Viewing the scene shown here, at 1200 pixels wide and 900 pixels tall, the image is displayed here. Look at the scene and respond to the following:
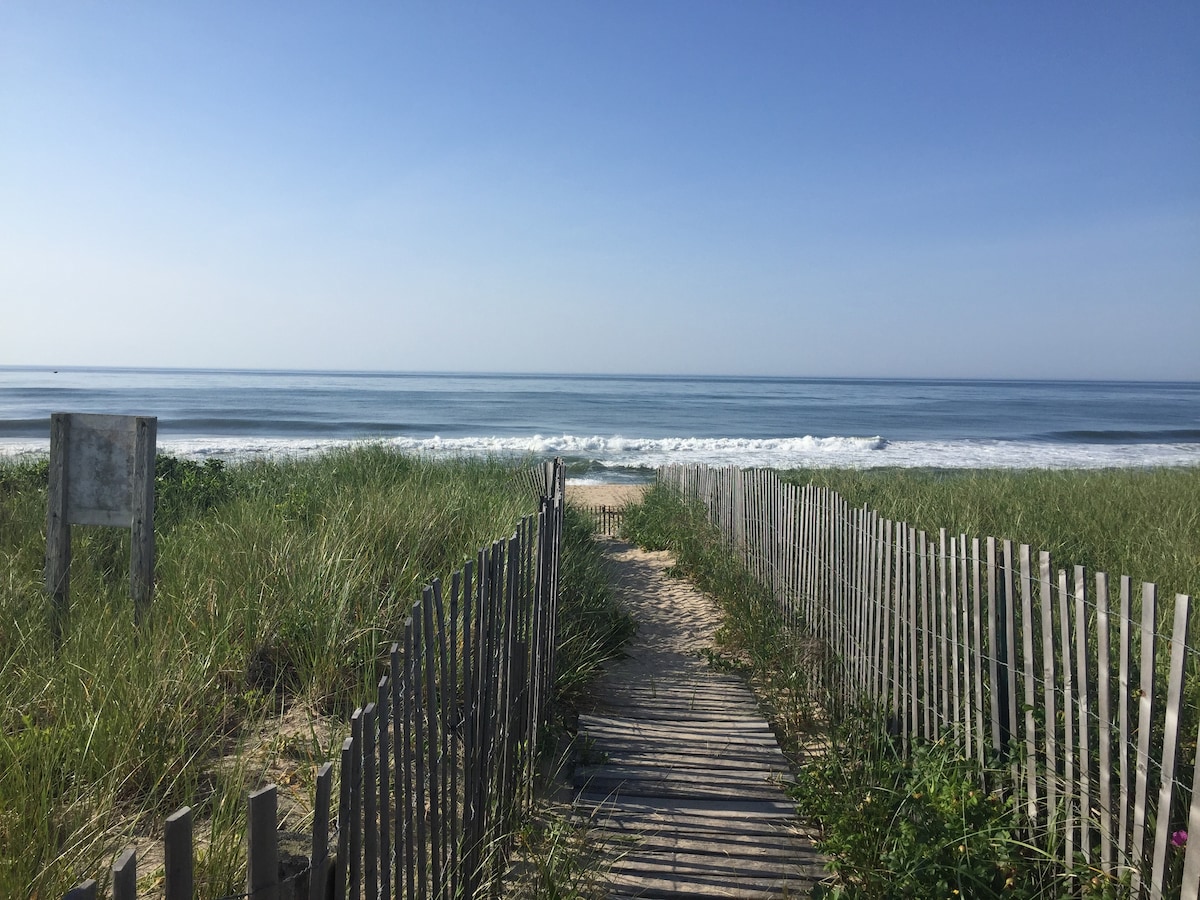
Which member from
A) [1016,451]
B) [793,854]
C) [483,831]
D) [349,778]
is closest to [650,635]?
[793,854]

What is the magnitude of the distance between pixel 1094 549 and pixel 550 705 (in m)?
6.22

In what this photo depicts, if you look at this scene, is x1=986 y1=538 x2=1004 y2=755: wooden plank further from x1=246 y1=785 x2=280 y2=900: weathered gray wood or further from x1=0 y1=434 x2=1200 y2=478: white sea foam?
x1=0 y1=434 x2=1200 y2=478: white sea foam

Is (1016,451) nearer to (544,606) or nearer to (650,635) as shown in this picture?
(650,635)

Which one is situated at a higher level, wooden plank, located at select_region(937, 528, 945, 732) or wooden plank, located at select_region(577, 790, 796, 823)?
wooden plank, located at select_region(937, 528, 945, 732)

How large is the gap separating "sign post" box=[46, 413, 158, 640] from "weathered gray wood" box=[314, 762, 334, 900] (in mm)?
3993

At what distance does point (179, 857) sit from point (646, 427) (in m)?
45.0

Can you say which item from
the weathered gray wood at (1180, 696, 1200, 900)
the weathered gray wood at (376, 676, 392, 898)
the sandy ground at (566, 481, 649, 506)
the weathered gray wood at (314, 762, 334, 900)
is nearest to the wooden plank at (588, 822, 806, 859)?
the weathered gray wood at (1180, 696, 1200, 900)

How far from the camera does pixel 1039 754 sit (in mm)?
3420

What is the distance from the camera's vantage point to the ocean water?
32469 millimetres

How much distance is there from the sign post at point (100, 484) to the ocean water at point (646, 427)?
48.4 feet

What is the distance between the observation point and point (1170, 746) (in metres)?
2.56

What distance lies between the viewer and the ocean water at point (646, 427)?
3247 centimetres

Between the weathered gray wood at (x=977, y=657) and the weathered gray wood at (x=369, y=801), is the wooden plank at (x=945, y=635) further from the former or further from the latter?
the weathered gray wood at (x=369, y=801)

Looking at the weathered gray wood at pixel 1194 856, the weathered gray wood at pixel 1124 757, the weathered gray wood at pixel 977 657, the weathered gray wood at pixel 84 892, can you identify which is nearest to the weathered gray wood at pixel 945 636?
the weathered gray wood at pixel 977 657
